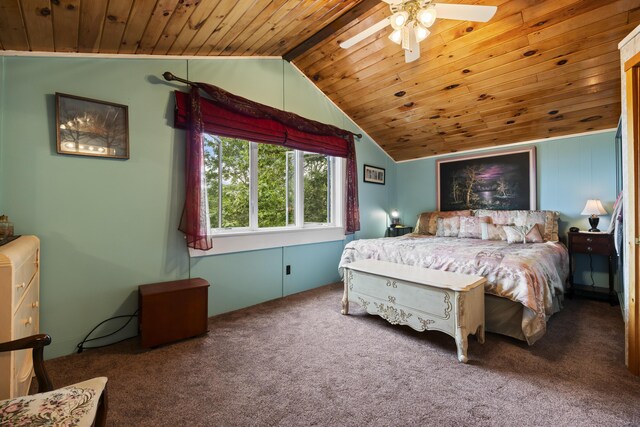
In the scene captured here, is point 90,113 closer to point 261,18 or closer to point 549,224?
point 261,18

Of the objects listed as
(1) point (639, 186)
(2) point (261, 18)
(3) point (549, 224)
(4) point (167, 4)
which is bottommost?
(3) point (549, 224)

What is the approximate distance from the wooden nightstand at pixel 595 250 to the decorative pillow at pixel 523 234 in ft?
1.15

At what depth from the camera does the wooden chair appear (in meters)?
0.89

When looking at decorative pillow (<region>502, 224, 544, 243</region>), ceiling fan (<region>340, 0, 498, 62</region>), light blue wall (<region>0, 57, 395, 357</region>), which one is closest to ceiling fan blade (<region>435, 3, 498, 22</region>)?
ceiling fan (<region>340, 0, 498, 62</region>)

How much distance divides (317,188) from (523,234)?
2.61 metres

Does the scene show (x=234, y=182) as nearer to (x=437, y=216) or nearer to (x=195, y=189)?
(x=195, y=189)

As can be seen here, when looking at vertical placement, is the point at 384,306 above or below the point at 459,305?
below

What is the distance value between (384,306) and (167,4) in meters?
2.73

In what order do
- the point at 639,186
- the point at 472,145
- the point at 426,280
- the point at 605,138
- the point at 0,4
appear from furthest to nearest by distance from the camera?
the point at 472,145 → the point at 605,138 → the point at 426,280 → the point at 639,186 → the point at 0,4

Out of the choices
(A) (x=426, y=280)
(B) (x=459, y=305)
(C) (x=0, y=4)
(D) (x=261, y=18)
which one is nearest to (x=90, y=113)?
(C) (x=0, y=4)

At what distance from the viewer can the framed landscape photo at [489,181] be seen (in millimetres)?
3904

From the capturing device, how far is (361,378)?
1.78 meters

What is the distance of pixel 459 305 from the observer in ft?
6.45

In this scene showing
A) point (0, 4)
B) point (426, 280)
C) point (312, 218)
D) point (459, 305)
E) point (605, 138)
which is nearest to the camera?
point (0, 4)
